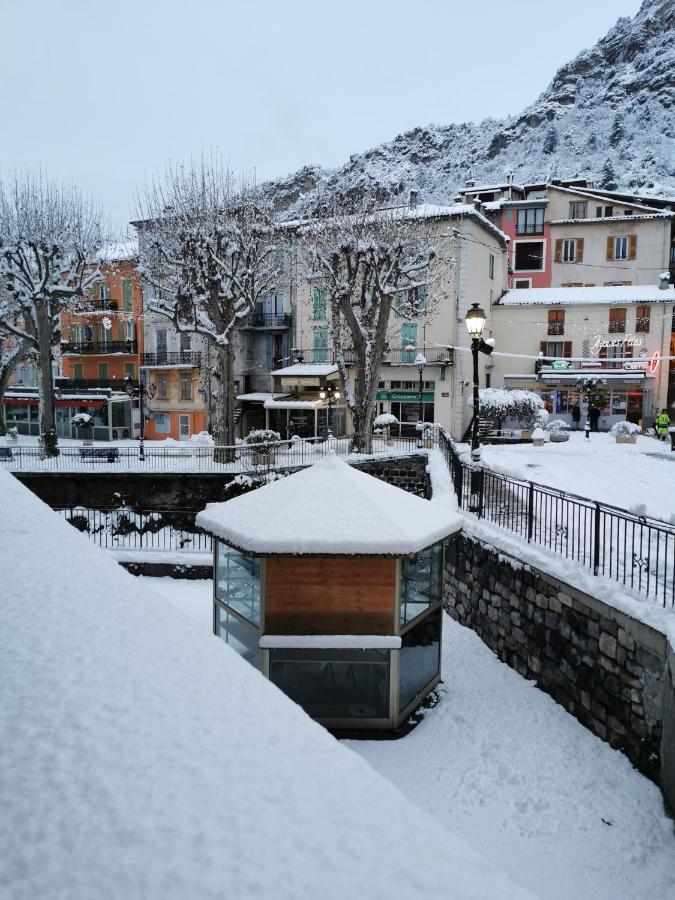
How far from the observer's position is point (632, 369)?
1369 inches

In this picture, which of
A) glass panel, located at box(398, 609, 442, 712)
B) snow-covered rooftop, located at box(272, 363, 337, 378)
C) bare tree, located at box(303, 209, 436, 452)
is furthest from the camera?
snow-covered rooftop, located at box(272, 363, 337, 378)

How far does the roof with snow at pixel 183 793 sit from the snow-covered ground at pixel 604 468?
352 inches

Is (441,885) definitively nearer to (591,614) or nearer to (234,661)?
(234,661)

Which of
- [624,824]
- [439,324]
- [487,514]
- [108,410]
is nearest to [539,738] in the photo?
[624,824]

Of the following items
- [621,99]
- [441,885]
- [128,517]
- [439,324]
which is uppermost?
[621,99]

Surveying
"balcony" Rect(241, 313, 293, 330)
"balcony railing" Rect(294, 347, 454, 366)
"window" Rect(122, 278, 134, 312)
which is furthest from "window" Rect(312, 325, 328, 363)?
"window" Rect(122, 278, 134, 312)

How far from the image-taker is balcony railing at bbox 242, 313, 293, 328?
38.0 metres

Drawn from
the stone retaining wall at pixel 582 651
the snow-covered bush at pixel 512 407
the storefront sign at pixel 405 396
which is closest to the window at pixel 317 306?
the storefront sign at pixel 405 396

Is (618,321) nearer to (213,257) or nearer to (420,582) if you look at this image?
(213,257)

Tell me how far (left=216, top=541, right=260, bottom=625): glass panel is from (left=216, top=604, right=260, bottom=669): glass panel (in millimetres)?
198

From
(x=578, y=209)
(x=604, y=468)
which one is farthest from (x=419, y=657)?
(x=578, y=209)

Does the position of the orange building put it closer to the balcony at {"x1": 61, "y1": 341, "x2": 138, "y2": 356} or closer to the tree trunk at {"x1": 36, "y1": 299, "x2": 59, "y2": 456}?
the balcony at {"x1": 61, "y1": 341, "x2": 138, "y2": 356}

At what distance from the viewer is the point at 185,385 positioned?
37969 millimetres

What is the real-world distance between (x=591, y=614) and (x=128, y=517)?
60.0 feet
